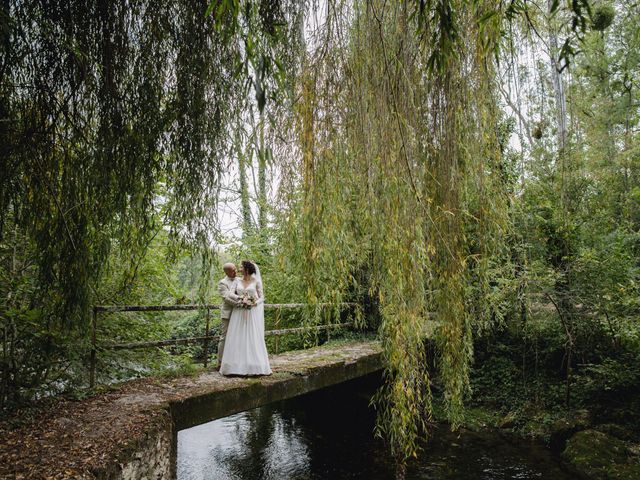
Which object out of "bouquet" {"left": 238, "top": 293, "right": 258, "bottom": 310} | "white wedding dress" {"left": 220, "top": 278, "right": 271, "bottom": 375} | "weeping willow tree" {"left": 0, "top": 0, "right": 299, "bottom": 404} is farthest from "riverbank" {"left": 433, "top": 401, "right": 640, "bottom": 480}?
"weeping willow tree" {"left": 0, "top": 0, "right": 299, "bottom": 404}

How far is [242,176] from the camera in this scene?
9.53 ft

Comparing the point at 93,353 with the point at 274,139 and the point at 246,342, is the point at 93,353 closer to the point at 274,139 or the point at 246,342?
the point at 246,342

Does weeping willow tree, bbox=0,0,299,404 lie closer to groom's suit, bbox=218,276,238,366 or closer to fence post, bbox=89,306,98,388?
fence post, bbox=89,306,98,388

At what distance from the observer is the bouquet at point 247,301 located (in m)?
5.91

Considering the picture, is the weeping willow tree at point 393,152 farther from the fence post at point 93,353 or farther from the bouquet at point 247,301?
the fence post at point 93,353

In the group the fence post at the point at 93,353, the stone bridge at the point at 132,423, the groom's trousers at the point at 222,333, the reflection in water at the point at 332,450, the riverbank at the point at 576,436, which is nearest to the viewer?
the stone bridge at the point at 132,423

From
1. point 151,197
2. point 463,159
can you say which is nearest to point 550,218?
point 463,159

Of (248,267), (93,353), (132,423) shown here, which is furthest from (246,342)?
(132,423)

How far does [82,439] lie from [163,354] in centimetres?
293

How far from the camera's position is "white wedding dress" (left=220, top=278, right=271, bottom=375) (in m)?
5.91

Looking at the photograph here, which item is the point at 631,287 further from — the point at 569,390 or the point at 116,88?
the point at 116,88

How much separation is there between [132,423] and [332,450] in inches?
182

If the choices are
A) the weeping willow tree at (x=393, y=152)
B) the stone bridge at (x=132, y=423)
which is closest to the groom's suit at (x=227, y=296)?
the stone bridge at (x=132, y=423)

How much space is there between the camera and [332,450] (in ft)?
25.1
